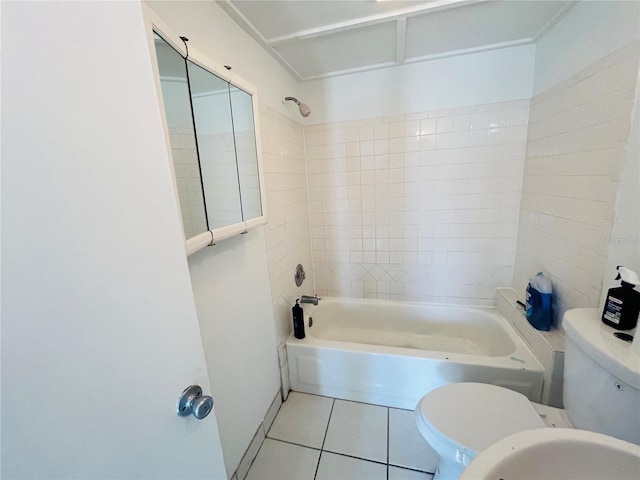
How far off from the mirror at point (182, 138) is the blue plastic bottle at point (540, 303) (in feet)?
5.78

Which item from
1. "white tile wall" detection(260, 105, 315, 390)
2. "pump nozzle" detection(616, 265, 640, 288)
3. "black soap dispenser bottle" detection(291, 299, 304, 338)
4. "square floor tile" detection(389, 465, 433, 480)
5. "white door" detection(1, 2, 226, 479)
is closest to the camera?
"white door" detection(1, 2, 226, 479)

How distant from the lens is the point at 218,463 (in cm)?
71

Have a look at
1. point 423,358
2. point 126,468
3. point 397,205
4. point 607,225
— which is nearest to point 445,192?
point 397,205

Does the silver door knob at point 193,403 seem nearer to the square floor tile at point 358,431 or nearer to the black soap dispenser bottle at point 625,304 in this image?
the square floor tile at point 358,431

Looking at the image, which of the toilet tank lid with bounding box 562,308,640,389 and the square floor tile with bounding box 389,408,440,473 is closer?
the toilet tank lid with bounding box 562,308,640,389

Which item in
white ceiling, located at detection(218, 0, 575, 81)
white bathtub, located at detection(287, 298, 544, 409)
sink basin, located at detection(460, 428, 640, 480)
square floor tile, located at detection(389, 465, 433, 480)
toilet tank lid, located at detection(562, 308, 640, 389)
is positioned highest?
white ceiling, located at detection(218, 0, 575, 81)

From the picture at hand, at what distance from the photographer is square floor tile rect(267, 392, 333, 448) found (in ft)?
4.82

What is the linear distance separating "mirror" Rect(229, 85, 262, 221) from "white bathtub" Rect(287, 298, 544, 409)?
3.36ft

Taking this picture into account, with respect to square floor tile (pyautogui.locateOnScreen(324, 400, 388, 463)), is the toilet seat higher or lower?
higher

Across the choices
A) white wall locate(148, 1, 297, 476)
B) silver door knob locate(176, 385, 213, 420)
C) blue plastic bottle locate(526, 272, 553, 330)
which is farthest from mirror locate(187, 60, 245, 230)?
blue plastic bottle locate(526, 272, 553, 330)

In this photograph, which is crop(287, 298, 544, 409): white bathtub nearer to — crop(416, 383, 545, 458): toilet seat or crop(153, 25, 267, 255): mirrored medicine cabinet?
crop(416, 383, 545, 458): toilet seat

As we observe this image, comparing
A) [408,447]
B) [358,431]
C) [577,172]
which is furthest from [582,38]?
[358,431]

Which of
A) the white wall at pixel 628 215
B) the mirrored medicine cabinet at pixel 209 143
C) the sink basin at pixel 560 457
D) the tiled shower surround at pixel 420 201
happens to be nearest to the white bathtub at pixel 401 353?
the tiled shower surround at pixel 420 201

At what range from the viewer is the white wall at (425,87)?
1.69 metres
